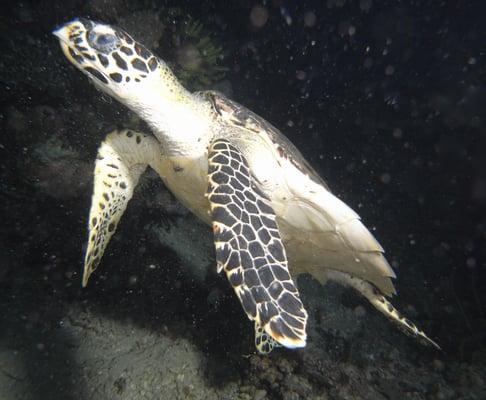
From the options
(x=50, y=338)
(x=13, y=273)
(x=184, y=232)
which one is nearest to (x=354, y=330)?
(x=184, y=232)

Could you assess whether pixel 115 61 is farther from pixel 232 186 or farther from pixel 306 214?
pixel 306 214

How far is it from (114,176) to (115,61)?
1284 millimetres

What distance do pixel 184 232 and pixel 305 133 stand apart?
4.68m

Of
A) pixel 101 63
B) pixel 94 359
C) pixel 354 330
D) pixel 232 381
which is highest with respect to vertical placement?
pixel 101 63

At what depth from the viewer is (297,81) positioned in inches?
307

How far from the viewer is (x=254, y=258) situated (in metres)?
1.84

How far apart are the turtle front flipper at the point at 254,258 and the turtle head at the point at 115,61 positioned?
3.93ft

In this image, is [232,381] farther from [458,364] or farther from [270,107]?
[270,107]

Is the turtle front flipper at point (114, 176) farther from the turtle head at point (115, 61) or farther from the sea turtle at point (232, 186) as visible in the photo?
the turtle head at point (115, 61)

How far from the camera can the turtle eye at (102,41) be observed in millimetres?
2428

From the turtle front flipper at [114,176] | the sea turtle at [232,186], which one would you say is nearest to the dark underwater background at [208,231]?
the turtle front flipper at [114,176]

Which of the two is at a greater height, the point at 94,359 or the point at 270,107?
the point at 270,107

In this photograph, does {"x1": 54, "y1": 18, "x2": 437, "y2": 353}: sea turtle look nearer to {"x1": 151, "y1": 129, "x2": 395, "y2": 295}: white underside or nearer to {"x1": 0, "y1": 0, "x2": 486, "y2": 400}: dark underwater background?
{"x1": 151, "y1": 129, "x2": 395, "y2": 295}: white underside

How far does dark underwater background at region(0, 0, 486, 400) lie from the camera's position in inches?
145
